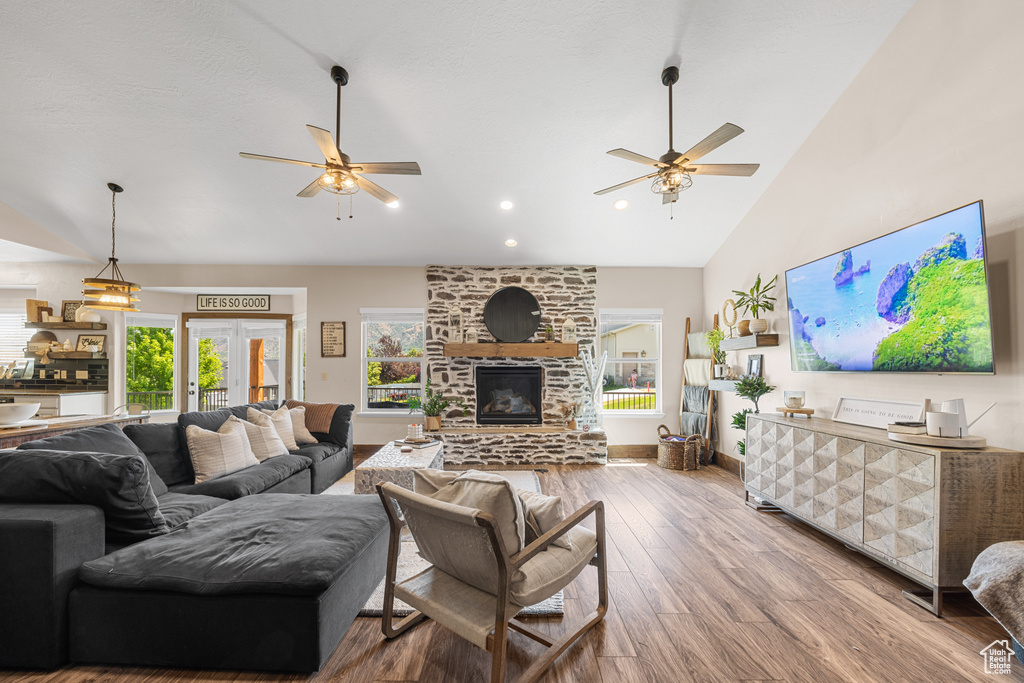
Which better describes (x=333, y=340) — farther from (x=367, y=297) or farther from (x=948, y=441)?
(x=948, y=441)

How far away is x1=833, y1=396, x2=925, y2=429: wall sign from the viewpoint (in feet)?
9.78

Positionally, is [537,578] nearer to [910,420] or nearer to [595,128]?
[910,420]

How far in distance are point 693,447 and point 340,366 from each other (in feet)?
15.7

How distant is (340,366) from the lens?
6344mm

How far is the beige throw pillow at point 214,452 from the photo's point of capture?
328cm

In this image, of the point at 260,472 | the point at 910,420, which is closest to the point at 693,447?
the point at 910,420

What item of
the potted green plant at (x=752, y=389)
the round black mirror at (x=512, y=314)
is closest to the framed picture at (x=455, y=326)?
the round black mirror at (x=512, y=314)

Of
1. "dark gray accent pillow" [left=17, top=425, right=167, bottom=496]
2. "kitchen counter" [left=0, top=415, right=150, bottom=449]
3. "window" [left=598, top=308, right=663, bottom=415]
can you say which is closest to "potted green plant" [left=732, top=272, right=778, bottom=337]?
"window" [left=598, top=308, right=663, bottom=415]

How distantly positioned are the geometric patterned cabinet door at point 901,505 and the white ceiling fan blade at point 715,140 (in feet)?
6.69

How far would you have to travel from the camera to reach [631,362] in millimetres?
6508

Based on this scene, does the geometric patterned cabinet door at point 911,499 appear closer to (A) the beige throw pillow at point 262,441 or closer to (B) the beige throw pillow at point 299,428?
(A) the beige throw pillow at point 262,441

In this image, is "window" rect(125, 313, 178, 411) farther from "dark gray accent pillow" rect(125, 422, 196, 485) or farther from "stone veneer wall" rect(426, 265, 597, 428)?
"dark gray accent pillow" rect(125, 422, 196, 485)

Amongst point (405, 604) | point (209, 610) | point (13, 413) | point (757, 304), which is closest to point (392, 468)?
point (405, 604)

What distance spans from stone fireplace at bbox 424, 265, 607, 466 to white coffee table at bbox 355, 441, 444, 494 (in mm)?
2038
